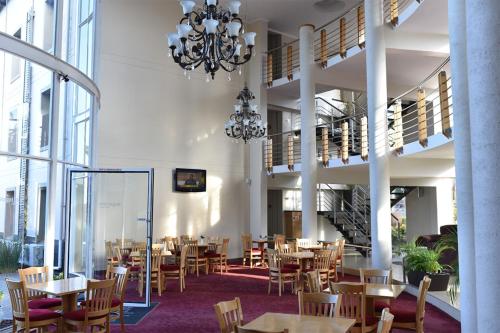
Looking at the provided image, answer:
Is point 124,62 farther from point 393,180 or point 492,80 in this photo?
point 492,80

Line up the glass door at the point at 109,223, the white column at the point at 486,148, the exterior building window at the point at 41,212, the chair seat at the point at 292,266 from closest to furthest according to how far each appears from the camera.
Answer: the white column at the point at 486,148, the exterior building window at the point at 41,212, the glass door at the point at 109,223, the chair seat at the point at 292,266

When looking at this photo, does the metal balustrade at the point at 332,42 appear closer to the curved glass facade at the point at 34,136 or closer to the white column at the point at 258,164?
the white column at the point at 258,164

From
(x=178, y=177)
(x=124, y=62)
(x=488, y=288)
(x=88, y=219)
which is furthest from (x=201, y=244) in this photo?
(x=488, y=288)

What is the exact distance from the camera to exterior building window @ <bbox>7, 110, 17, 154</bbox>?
6262 mm

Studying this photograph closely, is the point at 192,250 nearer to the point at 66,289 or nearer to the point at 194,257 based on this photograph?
the point at 194,257

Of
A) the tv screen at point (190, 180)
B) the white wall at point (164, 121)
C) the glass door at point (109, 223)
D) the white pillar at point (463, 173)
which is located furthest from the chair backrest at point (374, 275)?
the tv screen at point (190, 180)

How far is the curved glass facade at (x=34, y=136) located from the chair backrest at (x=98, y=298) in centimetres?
186

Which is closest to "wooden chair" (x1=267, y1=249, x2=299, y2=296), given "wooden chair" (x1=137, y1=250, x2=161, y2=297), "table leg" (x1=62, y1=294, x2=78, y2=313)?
"wooden chair" (x1=137, y1=250, x2=161, y2=297)

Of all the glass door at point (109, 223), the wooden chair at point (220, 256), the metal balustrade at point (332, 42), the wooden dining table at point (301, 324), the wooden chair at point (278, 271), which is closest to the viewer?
the wooden dining table at point (301, 324)

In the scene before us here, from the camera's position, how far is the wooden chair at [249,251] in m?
12.8

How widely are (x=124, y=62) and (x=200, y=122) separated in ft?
9.06

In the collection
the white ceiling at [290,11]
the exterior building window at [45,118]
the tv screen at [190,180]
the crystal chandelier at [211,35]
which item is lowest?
the tv screen at [190,180]

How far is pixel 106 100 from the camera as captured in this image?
459 inches

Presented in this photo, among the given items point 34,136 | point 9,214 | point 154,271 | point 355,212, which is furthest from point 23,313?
point 355,212
